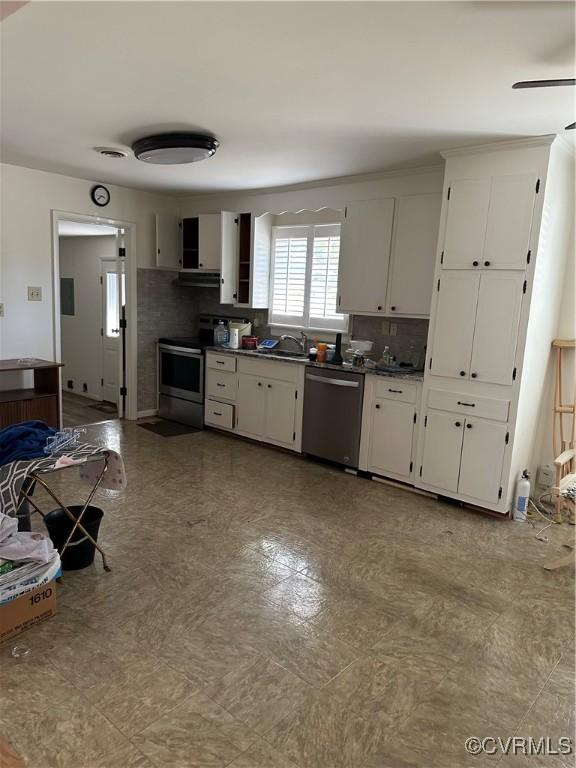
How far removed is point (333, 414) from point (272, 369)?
0.83 m

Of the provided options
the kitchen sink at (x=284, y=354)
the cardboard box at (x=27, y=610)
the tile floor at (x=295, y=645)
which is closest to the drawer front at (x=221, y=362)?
the kitchen sink at (x=284, y=354)

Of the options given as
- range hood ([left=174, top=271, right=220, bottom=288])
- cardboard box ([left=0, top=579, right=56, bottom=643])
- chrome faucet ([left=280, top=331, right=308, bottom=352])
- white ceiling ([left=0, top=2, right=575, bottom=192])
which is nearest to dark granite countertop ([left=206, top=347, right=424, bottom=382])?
chrome faucet ([left=280, top=331, right=308, bottom=352])

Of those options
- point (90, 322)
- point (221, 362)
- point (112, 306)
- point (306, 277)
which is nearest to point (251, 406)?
point (221, 362)

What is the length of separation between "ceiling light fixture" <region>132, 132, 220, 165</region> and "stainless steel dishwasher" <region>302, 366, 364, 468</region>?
201 centimetres

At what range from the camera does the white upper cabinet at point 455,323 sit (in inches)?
144

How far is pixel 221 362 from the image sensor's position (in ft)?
17.8

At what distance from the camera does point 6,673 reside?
203 centimetres

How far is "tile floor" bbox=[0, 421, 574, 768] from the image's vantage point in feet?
5.84

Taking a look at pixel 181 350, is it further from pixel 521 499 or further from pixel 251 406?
pixel 521 499

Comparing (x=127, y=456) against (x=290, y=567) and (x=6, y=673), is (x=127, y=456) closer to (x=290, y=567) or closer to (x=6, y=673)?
(x=290, y=567)

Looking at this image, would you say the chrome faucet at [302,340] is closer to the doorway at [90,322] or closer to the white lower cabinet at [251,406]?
the white lower cabinet at [251,406]

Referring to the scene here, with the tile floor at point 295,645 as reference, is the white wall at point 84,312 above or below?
above

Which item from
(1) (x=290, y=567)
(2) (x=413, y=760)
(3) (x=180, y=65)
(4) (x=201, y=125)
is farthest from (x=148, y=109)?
(2) (x=413, y=760)

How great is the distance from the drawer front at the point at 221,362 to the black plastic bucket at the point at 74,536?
8.67ft
